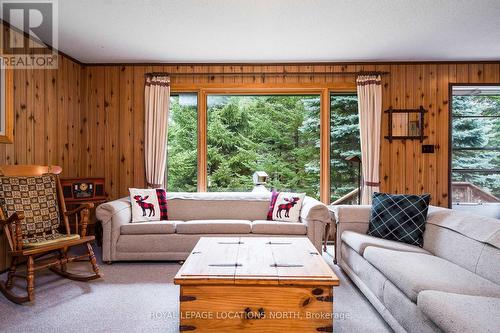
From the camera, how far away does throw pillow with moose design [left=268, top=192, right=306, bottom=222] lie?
365 centimetres

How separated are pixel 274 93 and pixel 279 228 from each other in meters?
2.04

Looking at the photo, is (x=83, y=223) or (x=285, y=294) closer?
(x=285, y=294)

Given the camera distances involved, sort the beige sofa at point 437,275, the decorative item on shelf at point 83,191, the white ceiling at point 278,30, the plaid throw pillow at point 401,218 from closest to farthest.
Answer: the beige sofa at point 437,275 → the plaid throw pillow at point 401,218 → the white ceiling at point 278,30 → the decorative item on shelf at point 83,191

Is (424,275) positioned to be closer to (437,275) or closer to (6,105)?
(437,275)

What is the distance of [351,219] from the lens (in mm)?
→ 3113

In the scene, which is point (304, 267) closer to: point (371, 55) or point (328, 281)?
point (328, 281)

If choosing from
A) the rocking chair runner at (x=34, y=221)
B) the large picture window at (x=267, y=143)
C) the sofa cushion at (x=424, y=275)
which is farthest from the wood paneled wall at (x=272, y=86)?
the sofa cushion at (x=424, y=275)

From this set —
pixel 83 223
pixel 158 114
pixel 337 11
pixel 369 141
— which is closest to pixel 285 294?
pixel 83 223

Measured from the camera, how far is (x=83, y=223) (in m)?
2.94

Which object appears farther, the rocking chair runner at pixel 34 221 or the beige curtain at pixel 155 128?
the beige curtain at pixel 155 128

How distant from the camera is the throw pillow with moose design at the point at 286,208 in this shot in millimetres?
3646

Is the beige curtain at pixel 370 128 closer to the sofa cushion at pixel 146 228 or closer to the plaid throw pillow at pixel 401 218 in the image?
the plaid throw pillow at pixel 401 218

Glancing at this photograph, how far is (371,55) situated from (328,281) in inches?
133

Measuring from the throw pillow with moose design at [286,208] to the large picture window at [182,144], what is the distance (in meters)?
1.38
